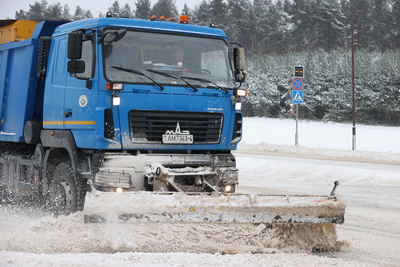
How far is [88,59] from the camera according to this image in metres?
8.67

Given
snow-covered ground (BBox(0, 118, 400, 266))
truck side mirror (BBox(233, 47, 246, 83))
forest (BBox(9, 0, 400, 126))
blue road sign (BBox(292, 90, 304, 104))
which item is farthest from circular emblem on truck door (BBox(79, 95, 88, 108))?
forest (BBox(9, 0, 400, 126))

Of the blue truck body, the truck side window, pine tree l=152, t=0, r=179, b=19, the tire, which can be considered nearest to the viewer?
the blue truck body

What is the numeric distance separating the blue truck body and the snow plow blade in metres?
0.95

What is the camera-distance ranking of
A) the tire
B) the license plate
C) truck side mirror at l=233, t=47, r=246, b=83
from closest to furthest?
the license plate → the tire → truck side mirror at l=233, t=47, r=246, b=83

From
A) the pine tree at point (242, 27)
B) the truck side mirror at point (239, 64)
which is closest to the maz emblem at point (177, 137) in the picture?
the truck side mirror at point (239, 64)

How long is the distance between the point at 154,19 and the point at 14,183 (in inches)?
149

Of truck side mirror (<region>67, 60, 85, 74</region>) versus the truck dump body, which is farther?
the truck dump body


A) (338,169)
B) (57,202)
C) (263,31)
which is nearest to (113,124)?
(57,202)

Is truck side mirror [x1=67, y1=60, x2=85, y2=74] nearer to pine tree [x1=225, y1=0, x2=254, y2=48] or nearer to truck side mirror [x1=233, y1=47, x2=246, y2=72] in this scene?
truck side mirror [x1=233, y1=47, x2=246, y2=72]

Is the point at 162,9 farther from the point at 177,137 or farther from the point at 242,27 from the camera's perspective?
the point at 177,137

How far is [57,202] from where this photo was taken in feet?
30.8

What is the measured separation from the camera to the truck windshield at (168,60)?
857 centimetres

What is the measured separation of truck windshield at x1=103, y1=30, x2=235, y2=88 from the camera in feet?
28.1

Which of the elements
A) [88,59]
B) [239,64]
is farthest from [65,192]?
[239,64]
